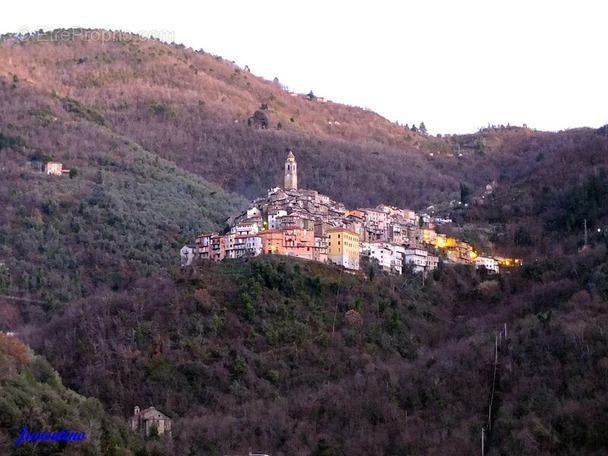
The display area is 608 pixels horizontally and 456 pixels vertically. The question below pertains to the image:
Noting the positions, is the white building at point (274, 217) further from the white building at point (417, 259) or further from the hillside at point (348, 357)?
the hillside at point (348, 357)

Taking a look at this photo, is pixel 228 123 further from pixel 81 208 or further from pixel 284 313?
pixel 284 313

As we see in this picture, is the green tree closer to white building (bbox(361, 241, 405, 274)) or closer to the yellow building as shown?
white building (bbox(361, 241, 405, 274))

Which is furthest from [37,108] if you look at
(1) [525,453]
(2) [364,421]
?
(1) [525,453]

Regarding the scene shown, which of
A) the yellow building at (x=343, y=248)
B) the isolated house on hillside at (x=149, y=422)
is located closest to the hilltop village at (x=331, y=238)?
the yellow building at (x=343, y=248)

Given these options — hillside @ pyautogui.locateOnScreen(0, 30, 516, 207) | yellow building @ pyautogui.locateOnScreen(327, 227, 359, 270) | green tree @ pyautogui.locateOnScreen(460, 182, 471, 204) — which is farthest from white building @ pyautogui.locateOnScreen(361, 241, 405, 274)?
hillside @ pyautogui.locateOnScreen(0, 30, 516, 207)

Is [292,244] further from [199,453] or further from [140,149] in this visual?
[140,149]
